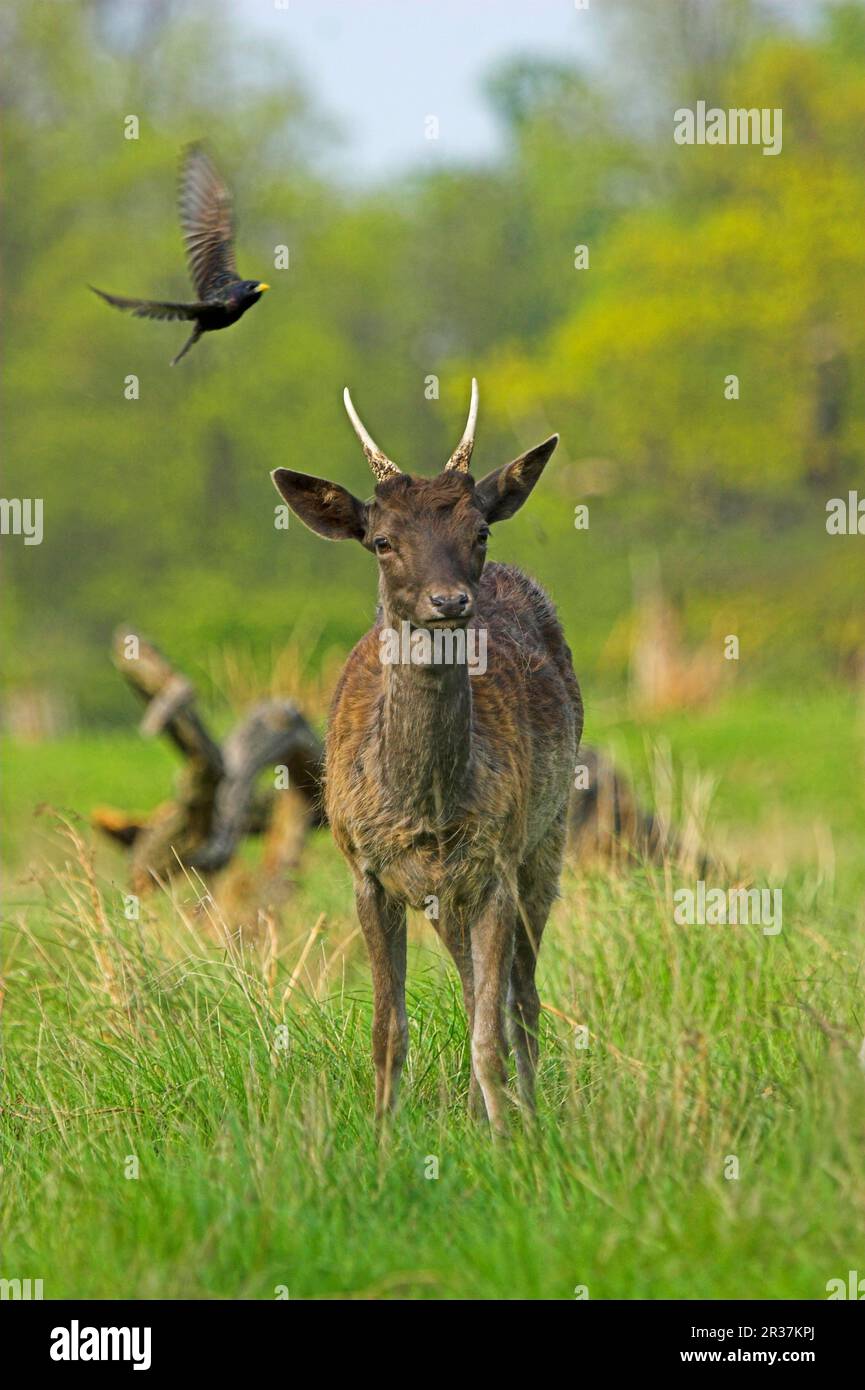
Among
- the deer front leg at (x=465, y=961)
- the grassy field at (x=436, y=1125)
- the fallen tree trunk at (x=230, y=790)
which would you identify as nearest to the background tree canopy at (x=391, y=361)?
the fallen tree trunk at (x=230, y=790)

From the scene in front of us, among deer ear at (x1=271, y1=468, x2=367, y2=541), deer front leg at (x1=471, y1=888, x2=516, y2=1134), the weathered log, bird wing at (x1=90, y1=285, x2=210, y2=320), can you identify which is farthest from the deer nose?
the weathered log

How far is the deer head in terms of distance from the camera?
6.27 m

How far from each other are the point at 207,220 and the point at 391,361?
38.6 metres

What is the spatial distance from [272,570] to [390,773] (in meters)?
38.9

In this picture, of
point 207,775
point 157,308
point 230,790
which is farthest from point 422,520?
point 230,790

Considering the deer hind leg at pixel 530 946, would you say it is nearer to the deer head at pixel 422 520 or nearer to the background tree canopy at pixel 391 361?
the deer head at pixel 422 520

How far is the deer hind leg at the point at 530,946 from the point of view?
7.18 metres

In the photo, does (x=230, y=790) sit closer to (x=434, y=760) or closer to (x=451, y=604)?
(x=434, y=760)

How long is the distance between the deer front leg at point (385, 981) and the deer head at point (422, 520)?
3.43ft

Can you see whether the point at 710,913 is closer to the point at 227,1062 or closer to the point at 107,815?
the point at 227,1062

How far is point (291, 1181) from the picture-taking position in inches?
231

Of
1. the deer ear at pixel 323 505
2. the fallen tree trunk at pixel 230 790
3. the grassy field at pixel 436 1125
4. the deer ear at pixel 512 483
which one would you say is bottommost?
the grassy field at pixel 436 1125

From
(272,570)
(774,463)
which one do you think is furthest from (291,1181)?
(272,570)

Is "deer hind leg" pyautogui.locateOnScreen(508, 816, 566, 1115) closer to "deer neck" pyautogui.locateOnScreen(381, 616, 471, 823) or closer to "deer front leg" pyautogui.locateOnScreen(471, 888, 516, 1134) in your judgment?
"deer front leg" pyautogui.locateOnScreen(471, 888, 516, 1134)
